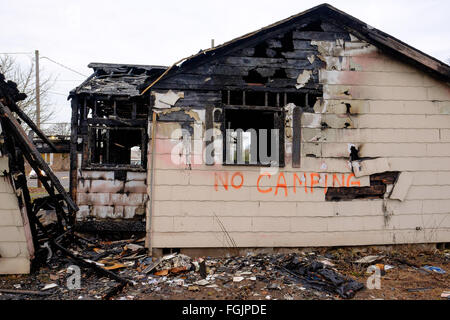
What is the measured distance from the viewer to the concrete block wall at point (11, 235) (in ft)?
14.2

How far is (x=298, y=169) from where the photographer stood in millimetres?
5465

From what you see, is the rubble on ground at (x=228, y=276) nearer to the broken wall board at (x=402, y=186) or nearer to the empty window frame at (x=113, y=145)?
the broken wall board at (x=402, y=186)

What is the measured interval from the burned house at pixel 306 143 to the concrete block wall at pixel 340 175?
0.02 meters

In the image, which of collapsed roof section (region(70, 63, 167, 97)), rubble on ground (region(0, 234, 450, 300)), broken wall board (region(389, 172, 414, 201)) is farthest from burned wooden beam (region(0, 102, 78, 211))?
broken wall board (region(389, 172, 414, 201))

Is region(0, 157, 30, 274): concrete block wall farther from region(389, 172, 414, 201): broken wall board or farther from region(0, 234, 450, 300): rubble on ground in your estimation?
region(389, 172, 414, 201): broken wall board

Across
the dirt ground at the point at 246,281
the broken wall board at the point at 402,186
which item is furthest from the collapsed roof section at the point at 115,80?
the broken wall board at the point at 402,186

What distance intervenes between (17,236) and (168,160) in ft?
9.14

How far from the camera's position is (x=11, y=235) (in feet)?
14.6

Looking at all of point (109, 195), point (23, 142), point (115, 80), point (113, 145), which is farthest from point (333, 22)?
point (113, 145)

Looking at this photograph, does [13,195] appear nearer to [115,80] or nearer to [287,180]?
[115,80]

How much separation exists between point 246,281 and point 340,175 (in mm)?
2848

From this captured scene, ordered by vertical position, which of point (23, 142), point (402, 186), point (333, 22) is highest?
point (333, 22)

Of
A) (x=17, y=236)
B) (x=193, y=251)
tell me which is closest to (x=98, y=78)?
(x=17, y=236)
